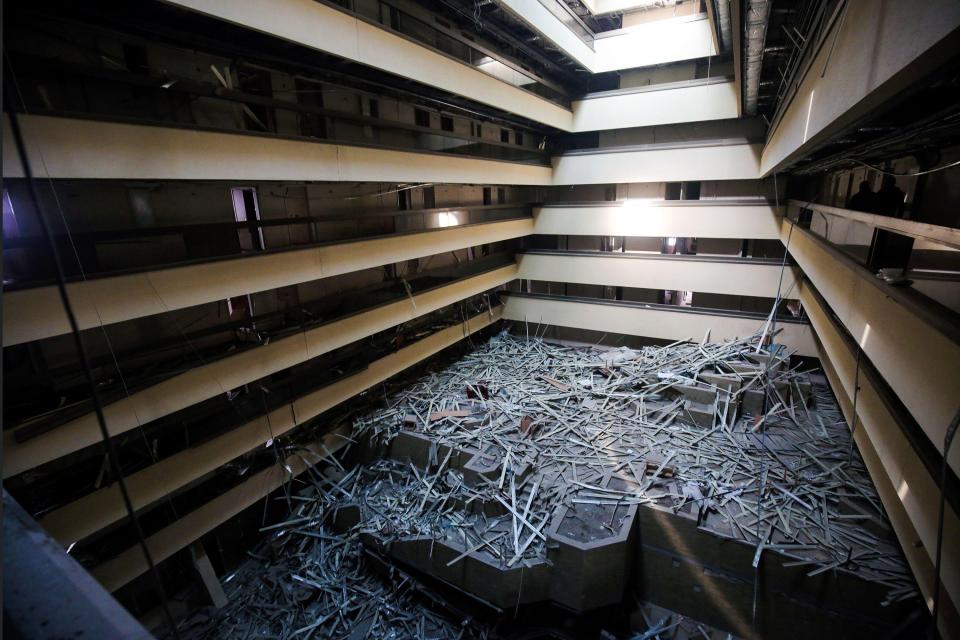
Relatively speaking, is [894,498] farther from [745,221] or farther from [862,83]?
[745,221]

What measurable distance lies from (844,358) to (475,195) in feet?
19.2

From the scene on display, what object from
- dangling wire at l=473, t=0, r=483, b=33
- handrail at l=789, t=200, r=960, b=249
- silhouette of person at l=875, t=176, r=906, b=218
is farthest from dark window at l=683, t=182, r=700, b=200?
handrail at l=789, t=200, r=960, b=249

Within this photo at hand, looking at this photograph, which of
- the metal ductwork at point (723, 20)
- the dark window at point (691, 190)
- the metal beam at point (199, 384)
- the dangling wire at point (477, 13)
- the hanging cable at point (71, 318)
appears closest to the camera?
the hanging cable at point (71, 318)

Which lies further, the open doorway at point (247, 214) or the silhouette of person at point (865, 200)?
the open doorway at point (247, 214)

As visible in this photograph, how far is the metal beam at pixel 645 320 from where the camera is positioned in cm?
702

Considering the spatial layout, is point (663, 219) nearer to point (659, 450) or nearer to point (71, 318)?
point (659, 450)

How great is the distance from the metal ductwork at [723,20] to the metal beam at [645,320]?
3.89m

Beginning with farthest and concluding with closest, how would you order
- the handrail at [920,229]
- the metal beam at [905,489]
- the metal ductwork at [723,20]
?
the metal ductwork at [723,20], the metal beam at [905,489], the handrail at [920,229]

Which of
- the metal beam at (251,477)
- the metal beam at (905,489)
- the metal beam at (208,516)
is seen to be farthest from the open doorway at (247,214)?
the metal beam at (905,489)

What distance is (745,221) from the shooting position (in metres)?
6.98

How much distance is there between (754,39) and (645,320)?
511 cm

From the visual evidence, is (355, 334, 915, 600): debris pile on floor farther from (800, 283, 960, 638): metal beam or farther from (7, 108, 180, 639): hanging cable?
(7, 108, 180, 639): hanging cable

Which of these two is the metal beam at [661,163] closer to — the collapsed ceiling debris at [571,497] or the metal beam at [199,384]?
the collapsed ceiling debris at [571,497]

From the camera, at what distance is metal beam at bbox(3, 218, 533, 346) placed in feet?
8.73
